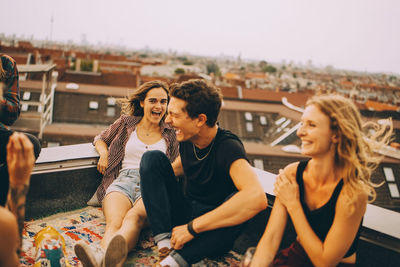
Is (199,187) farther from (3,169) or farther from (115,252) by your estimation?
(3,169)

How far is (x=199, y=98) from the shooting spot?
2.06 metres

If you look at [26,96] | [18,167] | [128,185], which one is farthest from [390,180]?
[26,96]

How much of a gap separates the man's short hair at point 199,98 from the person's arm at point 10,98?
3.28 feet

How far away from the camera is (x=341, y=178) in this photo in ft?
5.36

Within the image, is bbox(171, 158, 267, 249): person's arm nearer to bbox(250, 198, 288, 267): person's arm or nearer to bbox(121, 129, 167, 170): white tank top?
bbox(250, 198, 288, 267): person's arm

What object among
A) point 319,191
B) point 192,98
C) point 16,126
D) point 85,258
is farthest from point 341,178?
point 16,126

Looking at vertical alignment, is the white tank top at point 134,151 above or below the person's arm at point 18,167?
below

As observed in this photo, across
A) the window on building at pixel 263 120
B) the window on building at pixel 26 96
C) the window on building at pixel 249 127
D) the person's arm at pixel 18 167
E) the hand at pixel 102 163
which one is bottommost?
the window on building at pixel 249 127

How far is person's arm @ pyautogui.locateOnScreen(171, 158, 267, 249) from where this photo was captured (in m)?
1.84

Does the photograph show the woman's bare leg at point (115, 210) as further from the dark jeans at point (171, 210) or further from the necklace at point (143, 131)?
the necklace at point (143, 131)

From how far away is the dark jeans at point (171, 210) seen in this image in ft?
6.19

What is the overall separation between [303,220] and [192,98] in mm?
926

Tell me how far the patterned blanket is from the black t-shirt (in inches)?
21.3

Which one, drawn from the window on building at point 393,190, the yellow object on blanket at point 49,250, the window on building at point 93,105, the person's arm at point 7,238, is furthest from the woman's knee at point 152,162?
the window on building at point 93,105
